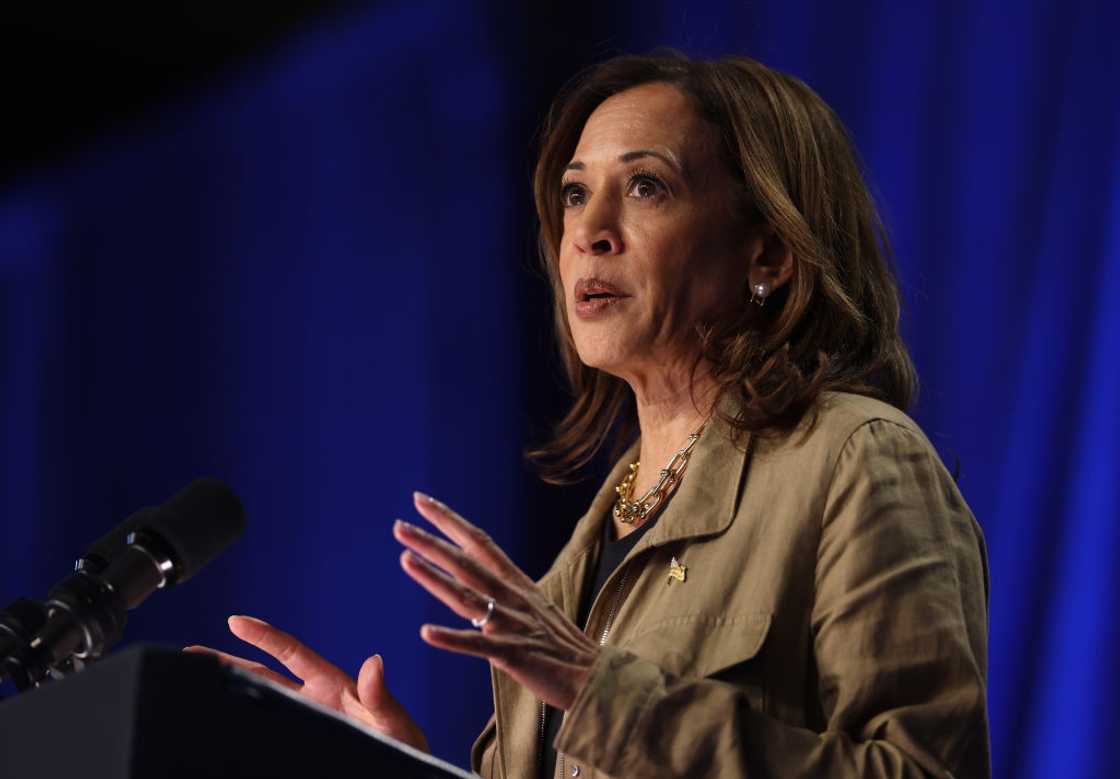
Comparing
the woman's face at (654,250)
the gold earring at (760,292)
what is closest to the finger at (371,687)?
the woman's face at (654,250)

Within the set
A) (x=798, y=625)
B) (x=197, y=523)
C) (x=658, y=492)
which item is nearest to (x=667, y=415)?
(x=658, y=492)

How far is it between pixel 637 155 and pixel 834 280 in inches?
13.0

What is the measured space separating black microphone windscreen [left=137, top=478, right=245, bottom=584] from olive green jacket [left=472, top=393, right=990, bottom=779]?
0.36 m

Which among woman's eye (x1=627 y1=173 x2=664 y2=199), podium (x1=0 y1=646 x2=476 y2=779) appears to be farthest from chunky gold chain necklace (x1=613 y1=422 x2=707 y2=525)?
podium (x1=0 y1=646 x2=476 y2=779)

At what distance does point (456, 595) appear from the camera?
132 centimetres

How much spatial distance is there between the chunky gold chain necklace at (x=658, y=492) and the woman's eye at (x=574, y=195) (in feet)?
1.24

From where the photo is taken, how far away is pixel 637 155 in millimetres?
2037

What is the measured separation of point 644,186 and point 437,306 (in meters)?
1.61

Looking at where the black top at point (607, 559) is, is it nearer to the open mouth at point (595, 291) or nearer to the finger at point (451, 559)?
the open mouth at point (595, 291)

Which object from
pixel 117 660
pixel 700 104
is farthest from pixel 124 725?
pixel 700 104

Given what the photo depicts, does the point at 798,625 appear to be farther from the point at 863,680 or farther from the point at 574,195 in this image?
the point at 574,195

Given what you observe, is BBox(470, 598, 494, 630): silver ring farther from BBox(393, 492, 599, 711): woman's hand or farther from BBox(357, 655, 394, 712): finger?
BBox(357, 655, 394, 712): finger

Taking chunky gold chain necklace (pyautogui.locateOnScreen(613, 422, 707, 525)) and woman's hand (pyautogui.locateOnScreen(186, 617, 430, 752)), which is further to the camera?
chunky gold chain necklace (pyautogui.locateOnScreen(613, 422, 707, 525))

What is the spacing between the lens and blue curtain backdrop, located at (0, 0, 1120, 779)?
2.49 metres
